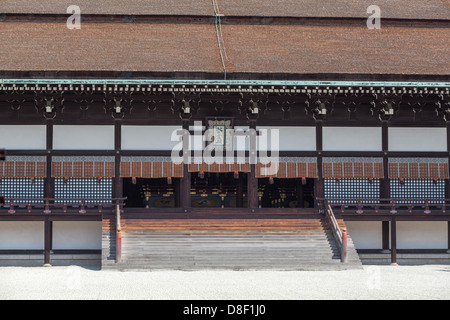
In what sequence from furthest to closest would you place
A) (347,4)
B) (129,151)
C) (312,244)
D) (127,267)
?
(347,4) → (129,151) → (312,244) → (127,267)

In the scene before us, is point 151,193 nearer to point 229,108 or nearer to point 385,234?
point 229,108

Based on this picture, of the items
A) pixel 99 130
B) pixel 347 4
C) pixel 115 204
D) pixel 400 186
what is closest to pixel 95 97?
pixel 99 130

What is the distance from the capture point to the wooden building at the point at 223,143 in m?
21.9

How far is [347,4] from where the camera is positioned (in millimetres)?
29766

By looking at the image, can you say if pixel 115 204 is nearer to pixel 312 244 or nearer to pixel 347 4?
pixel 312 244

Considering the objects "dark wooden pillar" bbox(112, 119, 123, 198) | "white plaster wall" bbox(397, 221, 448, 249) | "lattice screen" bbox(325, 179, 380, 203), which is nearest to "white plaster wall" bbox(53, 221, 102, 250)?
"dark wooden pillar" bbox(112, 119, 123, 198)

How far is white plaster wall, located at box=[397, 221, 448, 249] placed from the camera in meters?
23.9

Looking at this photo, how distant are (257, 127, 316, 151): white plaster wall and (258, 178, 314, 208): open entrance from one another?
22.5 ft

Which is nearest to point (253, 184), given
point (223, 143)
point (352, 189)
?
point (223, 143)

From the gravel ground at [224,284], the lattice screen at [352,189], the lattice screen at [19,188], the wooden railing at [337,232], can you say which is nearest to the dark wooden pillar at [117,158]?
the lattice screen at [19,188]

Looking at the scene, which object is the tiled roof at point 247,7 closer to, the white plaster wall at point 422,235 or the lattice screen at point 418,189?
the lattice screen at point 418,189

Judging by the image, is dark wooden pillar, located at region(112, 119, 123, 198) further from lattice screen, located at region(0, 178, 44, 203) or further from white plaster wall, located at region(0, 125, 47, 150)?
lattice screen, located at region(0, 178, 44, 203)

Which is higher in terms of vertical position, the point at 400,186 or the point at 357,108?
the point at 357,108

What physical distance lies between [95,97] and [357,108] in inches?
307
